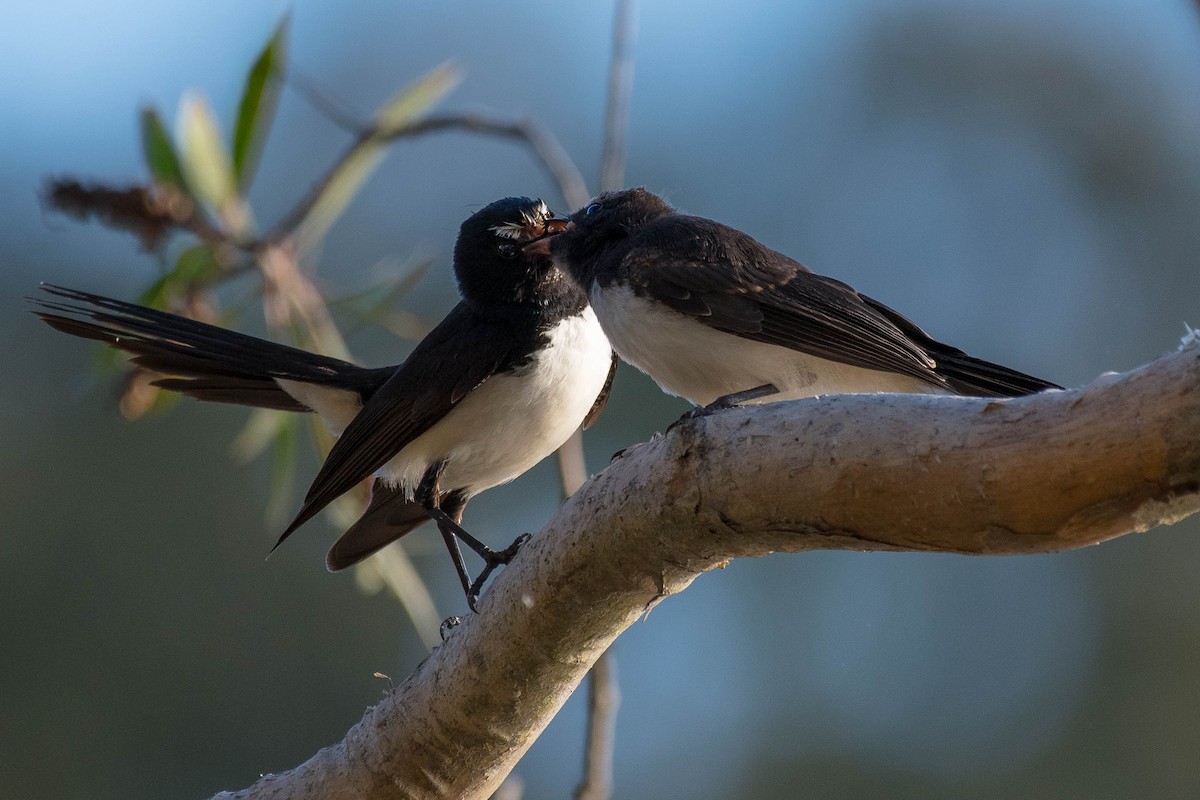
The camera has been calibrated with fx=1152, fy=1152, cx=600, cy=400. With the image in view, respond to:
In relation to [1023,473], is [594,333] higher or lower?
higher

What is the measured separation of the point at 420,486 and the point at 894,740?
682 centimetres

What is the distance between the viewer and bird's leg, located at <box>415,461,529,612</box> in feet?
12.4

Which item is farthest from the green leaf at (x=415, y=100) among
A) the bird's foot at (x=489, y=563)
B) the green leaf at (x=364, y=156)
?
the bird's foot at (x=489, y=563)

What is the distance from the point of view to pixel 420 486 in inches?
172

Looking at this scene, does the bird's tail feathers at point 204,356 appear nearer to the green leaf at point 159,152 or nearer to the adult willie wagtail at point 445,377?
the adult willie wagtail at point 445,377

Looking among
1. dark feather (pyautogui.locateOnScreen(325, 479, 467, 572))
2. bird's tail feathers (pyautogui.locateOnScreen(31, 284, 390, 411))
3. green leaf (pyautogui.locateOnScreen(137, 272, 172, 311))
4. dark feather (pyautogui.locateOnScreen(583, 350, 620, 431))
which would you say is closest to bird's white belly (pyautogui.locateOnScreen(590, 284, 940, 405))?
dark feather (pyautogui.locateOnScreen(583, 350, 620, 431))

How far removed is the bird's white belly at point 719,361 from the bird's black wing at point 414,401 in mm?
802

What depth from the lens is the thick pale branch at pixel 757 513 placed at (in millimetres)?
1858

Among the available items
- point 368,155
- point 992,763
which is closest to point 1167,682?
point 992,763

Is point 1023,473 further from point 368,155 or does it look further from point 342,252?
point 342,252

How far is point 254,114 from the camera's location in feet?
14.9

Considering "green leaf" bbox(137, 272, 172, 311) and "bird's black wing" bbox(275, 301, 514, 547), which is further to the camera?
"green leaf" bbox(137, 272, 172, 311)

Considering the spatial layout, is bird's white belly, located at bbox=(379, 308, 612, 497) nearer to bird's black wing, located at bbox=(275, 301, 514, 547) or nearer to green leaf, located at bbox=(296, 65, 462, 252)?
bird's black wing, located at bbox=(275, 301, 514, 547)

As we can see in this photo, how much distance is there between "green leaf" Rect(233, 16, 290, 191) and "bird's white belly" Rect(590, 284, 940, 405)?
6.29 ft
